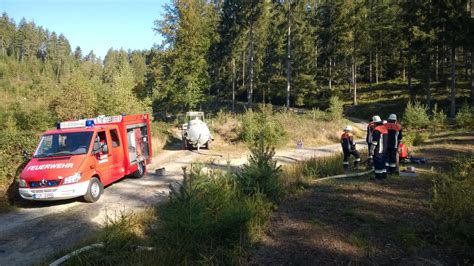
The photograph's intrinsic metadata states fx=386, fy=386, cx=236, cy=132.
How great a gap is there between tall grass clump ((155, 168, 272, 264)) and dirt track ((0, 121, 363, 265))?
1582 mm

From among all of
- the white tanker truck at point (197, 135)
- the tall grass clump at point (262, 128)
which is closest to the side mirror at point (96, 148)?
the white tanker truck at point (197, 135)

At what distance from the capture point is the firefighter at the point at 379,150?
36.8ft

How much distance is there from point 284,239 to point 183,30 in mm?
30087

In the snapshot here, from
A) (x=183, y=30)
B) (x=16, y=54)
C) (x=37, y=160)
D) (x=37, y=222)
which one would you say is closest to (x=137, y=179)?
(x=37, y=160)

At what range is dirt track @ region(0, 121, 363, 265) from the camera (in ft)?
24.5

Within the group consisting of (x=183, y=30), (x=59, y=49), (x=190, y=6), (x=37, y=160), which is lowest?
(x=37, y=160)

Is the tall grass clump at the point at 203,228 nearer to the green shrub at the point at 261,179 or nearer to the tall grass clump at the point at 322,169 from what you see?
the green shrub at the point at 261,179

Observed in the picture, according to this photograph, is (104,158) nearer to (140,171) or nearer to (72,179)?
(72,179)

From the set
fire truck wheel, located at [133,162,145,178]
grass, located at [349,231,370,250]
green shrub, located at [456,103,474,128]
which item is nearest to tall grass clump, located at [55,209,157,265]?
grass, located at [349,231,370,250]

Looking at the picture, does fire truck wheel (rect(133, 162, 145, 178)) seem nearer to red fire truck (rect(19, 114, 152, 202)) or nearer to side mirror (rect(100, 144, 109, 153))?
red fire truck (rect(19, 114, 152, 202))

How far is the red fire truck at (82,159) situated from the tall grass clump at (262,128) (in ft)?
32.3

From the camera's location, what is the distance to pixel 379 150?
11.7m

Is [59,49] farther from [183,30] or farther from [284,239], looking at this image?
[284,239]

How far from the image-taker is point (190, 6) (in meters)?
34.6
